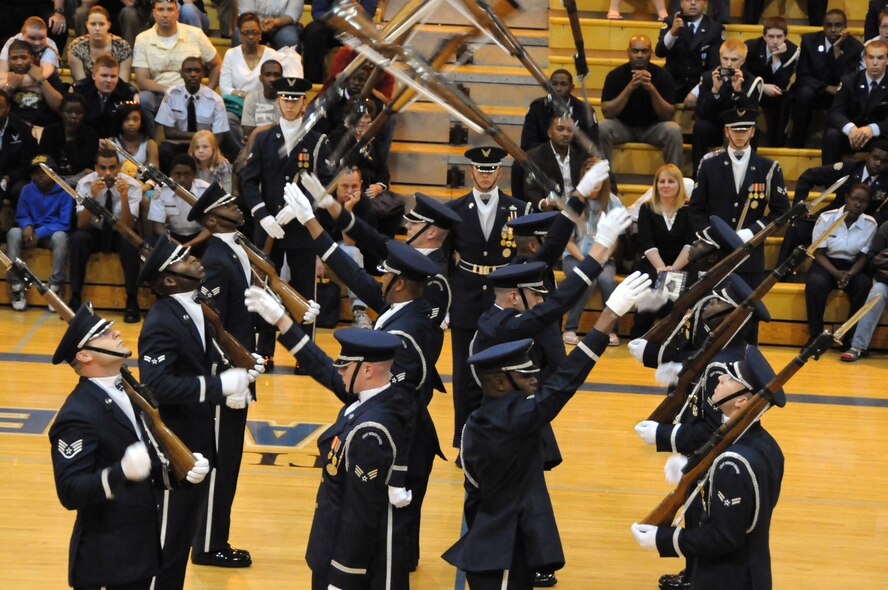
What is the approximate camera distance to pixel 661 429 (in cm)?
524

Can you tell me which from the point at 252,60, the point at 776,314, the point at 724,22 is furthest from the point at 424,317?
the point at 724,22

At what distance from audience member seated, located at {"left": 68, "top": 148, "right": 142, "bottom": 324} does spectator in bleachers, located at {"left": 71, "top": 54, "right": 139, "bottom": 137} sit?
0.52 m

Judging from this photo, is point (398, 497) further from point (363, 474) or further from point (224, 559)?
point (224, 559)

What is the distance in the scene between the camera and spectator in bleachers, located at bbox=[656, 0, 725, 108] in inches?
444

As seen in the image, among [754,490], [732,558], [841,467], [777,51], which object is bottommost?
[841,467]

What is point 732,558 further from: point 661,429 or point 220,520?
point 220,520

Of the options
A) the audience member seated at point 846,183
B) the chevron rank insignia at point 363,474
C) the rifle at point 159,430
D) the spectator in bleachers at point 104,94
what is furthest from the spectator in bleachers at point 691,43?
the rifle at point 159,430

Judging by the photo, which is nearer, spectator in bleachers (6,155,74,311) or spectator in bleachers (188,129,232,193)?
spectator in bleachers (188,129,232,193)

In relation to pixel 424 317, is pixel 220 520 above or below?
below

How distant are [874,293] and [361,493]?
20.8 feet

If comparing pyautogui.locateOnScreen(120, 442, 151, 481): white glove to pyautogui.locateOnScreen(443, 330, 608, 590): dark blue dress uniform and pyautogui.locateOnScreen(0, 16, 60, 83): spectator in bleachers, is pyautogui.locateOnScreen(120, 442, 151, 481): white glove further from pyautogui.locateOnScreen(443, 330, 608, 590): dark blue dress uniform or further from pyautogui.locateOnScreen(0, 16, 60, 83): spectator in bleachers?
pyautogui.locateOnScreen(0, 16, 60, 83): spectator in bleachers

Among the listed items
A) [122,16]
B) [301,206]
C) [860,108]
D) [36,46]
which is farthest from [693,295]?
[122,16]

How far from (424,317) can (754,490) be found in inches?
61.5

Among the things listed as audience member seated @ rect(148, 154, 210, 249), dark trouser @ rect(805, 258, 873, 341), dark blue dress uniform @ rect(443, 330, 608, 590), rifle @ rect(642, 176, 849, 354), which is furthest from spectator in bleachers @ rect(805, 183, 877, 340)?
dark blue dress uniform @ rect(443, 330, 608, 590)
